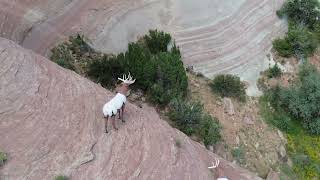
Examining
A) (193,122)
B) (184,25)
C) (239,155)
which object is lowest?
(239,155)

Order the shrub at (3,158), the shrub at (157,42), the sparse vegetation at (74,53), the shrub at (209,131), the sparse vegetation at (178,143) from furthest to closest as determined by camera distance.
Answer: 1. the shrub at (157,42)
2. the sparse vegetation at (74,53)
3. the shrub at (209,131)
4. the sparse vegetation at (178,143)
5. the shrub at (3,158)

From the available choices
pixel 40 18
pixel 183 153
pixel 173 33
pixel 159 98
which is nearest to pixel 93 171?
pixel 183 153

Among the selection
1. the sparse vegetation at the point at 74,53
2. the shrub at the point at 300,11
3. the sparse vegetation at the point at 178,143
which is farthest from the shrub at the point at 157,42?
the sparse vegetation at the point at 178,143

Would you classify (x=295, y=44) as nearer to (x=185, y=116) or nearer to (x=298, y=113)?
(x=298, y=113)

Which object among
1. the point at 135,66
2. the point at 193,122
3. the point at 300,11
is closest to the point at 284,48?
the point at 300,11

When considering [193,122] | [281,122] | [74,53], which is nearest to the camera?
[193,122]

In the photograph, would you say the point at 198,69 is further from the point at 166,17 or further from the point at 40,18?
the point at 40,18

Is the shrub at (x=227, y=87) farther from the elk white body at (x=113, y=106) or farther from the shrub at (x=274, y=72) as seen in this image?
the elk white body at (x=113, y=106)
